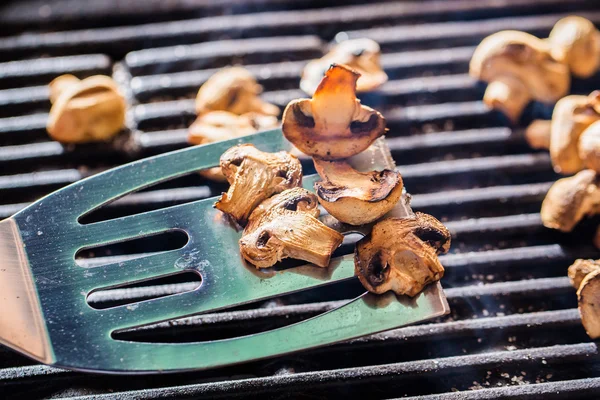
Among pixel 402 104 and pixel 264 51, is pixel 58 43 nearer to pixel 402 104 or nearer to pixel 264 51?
pixel 264 51

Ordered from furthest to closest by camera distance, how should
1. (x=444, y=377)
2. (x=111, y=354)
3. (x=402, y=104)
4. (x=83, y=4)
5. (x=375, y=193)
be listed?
1. (x=83, y=4)
2. (x=402, y=104)
3. (x=444, y=377)
4. (x=375, y=193)
5. (x=111, y=354)

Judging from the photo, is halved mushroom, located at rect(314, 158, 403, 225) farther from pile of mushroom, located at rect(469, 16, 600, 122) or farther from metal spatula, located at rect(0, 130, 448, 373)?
pile of mushroom, located at rect(469, 16, 600, 122)

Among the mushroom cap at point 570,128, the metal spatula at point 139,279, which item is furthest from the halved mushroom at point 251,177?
the mushroom cap at point 570,128

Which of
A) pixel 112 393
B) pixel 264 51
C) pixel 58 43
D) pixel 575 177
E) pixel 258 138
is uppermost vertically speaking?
pixel 58 43

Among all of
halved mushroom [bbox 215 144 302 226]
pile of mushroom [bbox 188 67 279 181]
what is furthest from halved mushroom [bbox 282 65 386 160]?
pile of mushroom [bbox 188 67 279 181]

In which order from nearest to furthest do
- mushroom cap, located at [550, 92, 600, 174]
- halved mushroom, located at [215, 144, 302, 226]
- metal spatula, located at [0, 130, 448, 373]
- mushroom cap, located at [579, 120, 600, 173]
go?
metal spatula, located at [0, 130, 448, 373] → halved mushroom, located at [215, 144, 302, 226] → mushroom cap, located at [579, 120, 600, 173] → mushroom cap, located at [550, 92, 600, 174]

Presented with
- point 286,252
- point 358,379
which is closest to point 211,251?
point 286,252

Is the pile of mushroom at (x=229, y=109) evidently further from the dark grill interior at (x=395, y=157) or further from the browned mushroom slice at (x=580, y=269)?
the browned mushroom slice at (x=580, y=269)
